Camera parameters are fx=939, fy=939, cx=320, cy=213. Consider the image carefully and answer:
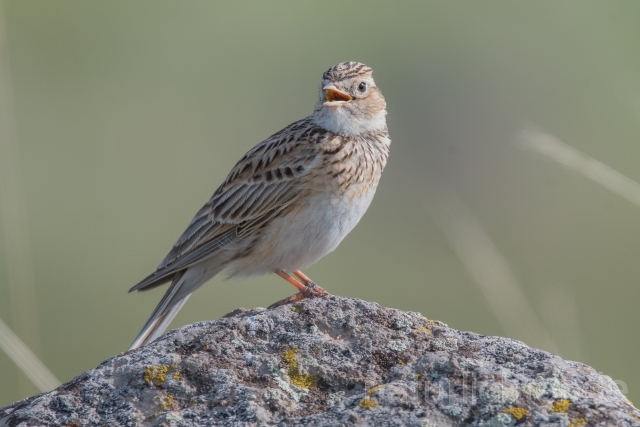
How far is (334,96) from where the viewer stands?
22.7 ft

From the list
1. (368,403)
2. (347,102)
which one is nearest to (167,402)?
(368,403)

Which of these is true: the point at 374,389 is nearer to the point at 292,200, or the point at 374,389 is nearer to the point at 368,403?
the point at 368,403

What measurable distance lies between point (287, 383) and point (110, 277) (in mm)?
8967

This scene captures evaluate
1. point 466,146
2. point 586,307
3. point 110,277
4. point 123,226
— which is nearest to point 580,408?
point 586,307

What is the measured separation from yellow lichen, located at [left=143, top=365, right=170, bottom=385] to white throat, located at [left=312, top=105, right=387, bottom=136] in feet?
11.1

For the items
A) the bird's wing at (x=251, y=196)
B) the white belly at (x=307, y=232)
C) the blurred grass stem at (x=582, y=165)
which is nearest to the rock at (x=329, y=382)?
the blurred grass stem at (x=582, y=165)

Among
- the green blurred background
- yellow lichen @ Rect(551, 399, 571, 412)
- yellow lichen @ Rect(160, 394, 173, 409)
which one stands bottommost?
yellow lichen @ Rect(160, 394, 173, 409)

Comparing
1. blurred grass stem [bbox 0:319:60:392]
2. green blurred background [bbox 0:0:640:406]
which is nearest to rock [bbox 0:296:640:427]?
blurred grass stem [bbox 0:319:60:392]

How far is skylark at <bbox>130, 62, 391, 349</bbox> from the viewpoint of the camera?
6352mm

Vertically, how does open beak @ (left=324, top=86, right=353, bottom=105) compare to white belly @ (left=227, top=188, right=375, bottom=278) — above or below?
above

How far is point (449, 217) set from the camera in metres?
6.96

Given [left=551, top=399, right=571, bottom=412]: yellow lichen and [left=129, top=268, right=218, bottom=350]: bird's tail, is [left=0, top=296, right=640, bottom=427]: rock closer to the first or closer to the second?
[left=551, top=399, right=571, bottom=412]: yellow lichen

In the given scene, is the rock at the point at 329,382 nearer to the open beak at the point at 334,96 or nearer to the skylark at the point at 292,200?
the skylark at the point at 292,200

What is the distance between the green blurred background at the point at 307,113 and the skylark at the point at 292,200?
10.6 ft
